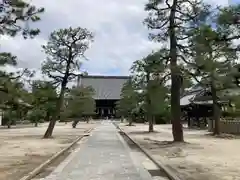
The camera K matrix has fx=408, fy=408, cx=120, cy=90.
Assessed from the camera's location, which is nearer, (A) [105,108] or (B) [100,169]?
(B) [100,169]

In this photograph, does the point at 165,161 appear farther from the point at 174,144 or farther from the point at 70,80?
the point at 70,80

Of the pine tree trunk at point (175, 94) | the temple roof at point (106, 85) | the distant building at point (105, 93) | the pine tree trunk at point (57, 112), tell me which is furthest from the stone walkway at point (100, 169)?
the temple roof at point (106, 85)

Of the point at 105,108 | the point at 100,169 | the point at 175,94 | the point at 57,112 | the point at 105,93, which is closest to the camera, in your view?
the point at 100,169

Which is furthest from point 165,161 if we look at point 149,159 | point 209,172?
point 209,172

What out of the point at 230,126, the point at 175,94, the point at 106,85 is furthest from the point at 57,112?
the point at 106,85

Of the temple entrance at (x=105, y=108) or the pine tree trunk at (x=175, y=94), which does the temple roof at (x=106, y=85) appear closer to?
the temple entrance at (x=105, y=108)

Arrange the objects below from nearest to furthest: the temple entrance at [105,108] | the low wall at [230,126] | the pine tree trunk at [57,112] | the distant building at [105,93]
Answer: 1. the pine tree trunk at [57,112]
2. the low wall at [230,126]
3. the distant building at [105,93]
4. the temple entrance at [105,108]

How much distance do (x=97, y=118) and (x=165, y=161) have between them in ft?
305

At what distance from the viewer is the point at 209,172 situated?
12625 mm

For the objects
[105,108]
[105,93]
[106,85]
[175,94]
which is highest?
[106,85]

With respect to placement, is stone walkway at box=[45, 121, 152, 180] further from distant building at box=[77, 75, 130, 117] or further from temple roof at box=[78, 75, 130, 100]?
temple roof at box=[78, 75, 130, 100]

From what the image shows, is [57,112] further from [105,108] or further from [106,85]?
[106,85]

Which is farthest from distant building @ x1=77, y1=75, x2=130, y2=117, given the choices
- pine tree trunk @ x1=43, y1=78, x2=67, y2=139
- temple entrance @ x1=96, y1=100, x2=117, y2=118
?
pine tree trunk @ x1=43, y1=78, x2=67, y2=139

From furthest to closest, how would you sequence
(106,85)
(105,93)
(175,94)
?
(106,85)
(105,93)
(175,94)
